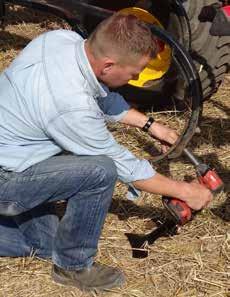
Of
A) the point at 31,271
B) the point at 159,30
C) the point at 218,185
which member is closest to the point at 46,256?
the point at 31,271

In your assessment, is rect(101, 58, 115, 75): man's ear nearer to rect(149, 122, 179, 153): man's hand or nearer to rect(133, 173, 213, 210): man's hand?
rect(133, 173, 213, 210): man's hand

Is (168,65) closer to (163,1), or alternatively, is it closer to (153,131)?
(163,1)

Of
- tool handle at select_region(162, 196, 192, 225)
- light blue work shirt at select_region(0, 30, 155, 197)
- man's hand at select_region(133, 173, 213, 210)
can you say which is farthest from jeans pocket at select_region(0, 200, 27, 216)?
tool handle at select_region(162, 196, 192, 225)

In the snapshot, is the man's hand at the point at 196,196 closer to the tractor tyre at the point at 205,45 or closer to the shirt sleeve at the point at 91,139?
the shirt sleeve at the point at 91,139

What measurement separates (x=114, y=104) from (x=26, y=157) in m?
0.68

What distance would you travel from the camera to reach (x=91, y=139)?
9.92ft

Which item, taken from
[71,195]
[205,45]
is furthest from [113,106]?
[205,45]

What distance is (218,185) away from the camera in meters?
3.36

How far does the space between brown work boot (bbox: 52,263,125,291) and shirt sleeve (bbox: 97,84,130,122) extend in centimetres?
84

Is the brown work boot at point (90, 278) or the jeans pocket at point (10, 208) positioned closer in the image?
the jeans pocket at point (10, 208)

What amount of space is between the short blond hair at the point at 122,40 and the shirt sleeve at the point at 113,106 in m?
0.63

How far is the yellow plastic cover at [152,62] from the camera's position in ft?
15.3

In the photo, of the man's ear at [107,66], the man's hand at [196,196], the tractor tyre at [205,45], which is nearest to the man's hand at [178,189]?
the man's hand at [196,196]

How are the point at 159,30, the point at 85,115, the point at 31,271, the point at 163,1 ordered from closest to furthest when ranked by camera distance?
the point at 85,115
the point at 31,271
the point at 159,30
the point at 163,1
